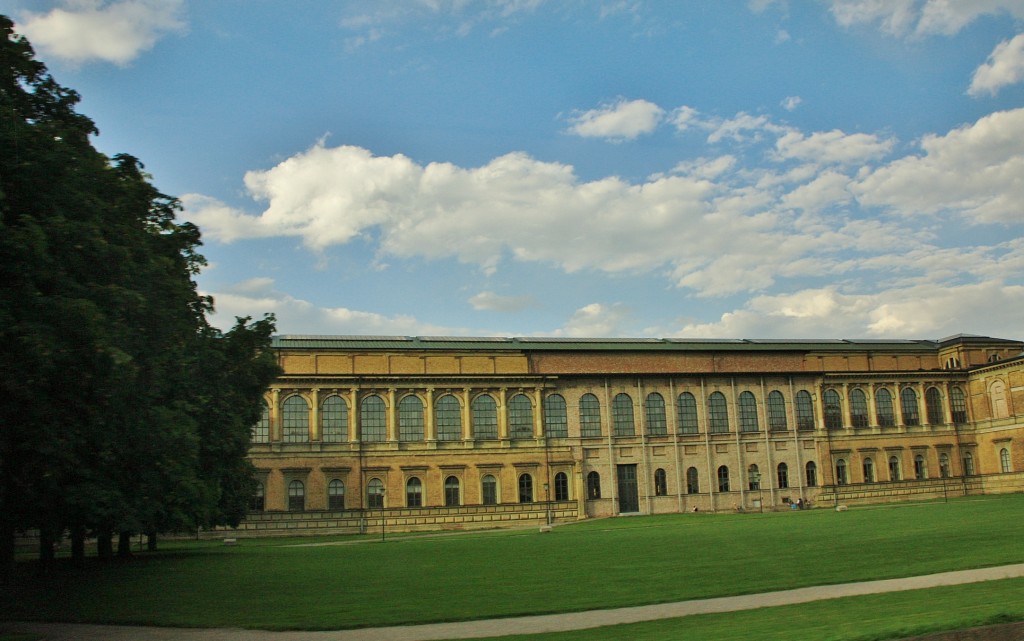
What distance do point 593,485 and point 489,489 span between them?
29.0 ft

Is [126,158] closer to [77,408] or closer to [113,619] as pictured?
[77,408]

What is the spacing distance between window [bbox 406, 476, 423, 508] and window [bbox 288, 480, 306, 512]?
7.91 m

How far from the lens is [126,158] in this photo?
26.6m

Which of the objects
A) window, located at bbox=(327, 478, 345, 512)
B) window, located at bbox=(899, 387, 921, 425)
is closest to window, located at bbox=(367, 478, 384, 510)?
window, located at bbox=(327, 478, 345, 512)

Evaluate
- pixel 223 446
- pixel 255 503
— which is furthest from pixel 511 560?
pixel 255 503

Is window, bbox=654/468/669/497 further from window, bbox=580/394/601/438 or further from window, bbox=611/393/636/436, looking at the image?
window, bbox=580/394/601/438

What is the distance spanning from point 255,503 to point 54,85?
161 feet

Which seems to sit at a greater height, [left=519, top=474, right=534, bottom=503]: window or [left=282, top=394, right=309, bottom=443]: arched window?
[left=282, top=394, right=309, bottom=443]: arched window

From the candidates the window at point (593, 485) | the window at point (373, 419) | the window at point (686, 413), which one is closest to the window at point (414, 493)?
the window at point (373, 419)

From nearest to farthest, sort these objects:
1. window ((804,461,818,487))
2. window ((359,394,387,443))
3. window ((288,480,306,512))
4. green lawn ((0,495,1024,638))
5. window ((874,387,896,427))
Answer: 1. green lawn ((0,495,1024,638))
2. window ((288,480,306,512))
3. window ((359,394,387,443))
4. window ((804,461,818,487))
5. window ((874,387,896,427))

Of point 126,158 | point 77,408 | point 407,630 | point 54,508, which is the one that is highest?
point 126,158

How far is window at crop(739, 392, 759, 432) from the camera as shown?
79.7 metres

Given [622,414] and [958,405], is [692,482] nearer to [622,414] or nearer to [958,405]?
[622,414]

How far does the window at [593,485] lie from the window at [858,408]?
25.7m
